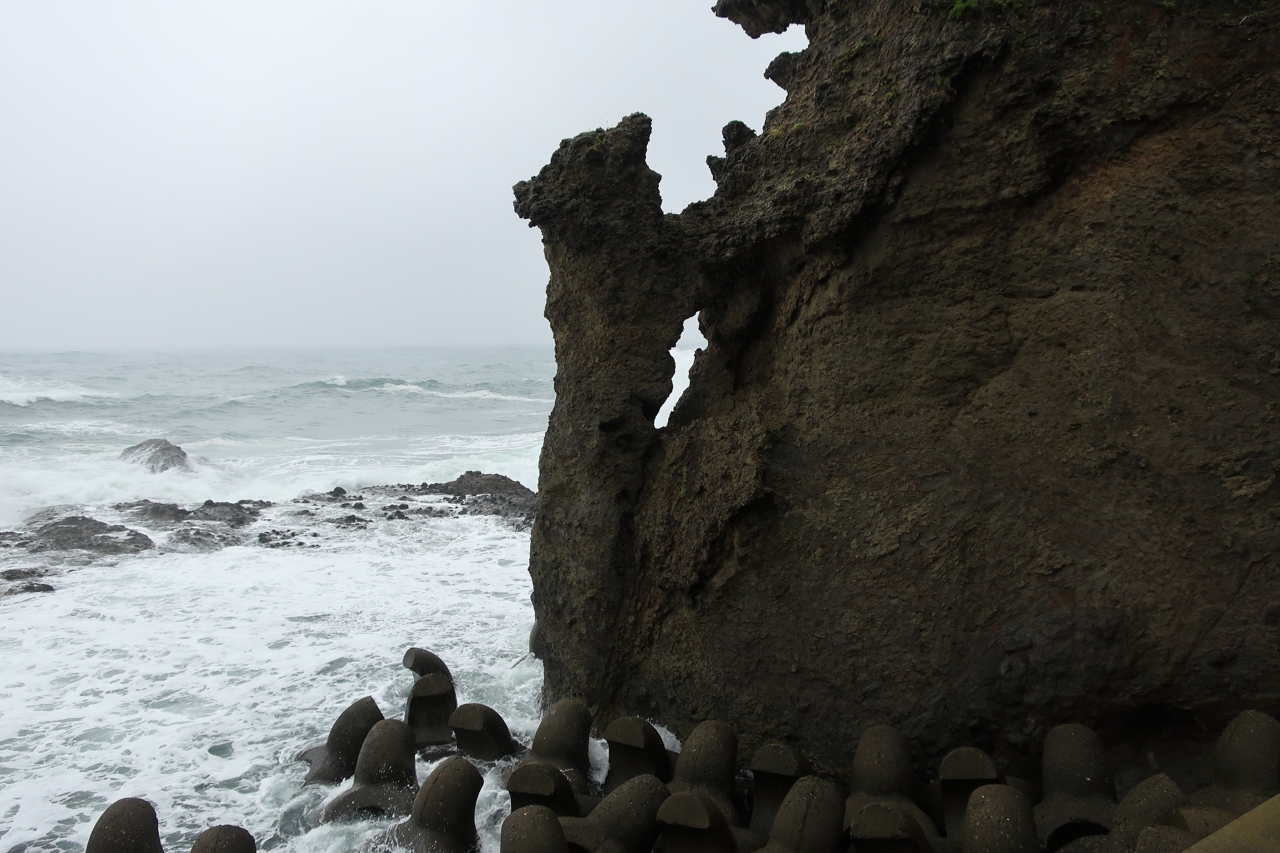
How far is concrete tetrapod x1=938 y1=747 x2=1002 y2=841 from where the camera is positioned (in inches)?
118

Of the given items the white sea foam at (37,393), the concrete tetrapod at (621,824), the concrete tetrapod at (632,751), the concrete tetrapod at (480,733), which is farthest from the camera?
the white sea foam at (37,393)

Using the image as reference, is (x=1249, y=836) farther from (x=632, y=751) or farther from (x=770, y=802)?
(x=632, y=751)

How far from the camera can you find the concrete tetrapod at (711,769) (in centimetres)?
331

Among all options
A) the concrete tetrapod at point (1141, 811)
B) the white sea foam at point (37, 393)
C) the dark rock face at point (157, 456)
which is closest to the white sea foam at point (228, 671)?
the concrete tetrapod at point (1141, 811)

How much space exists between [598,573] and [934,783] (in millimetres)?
1840

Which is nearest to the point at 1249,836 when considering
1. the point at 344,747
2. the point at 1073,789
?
the point at 1073,789

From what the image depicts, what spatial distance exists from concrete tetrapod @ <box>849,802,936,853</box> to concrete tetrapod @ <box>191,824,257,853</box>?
2085 mm

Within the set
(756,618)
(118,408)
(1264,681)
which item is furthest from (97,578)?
(118,408)

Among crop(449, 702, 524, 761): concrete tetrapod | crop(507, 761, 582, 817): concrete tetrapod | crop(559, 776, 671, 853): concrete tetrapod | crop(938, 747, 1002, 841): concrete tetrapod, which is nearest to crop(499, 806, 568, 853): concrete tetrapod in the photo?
crop(559, 776, 671, 853): concrete tetrapod

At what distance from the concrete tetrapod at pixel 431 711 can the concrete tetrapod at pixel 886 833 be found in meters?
2.37

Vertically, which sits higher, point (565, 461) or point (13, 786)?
point (565, 461)

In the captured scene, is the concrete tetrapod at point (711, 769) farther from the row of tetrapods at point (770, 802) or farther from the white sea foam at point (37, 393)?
the white sea foam at point (37, 393)

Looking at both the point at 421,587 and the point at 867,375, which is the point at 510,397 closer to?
the point at 421,587

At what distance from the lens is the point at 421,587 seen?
25.6 feet
